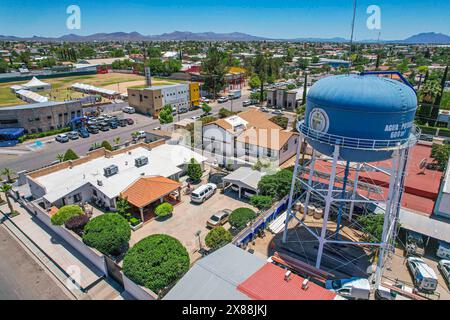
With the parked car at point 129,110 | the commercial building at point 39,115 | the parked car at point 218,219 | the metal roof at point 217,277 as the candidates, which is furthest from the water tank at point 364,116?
the parked car at point 129,110

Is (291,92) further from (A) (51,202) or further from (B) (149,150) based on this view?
(A) (51,202)

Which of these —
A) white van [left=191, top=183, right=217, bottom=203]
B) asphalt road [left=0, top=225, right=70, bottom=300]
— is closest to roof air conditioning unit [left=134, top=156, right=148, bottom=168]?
white van [left=191, top=183, right=217, bottom=203]

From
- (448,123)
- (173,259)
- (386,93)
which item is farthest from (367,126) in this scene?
(448,123)

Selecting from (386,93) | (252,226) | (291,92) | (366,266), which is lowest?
(366,266)

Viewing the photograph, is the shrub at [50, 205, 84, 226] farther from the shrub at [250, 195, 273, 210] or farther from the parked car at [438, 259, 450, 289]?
the parked car at [438, 259, 450, 289]

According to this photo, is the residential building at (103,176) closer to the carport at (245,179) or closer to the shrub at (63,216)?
the shrub at (63,216)

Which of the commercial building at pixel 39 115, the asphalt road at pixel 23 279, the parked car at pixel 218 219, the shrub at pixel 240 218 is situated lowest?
the asphalt road at pixel 23 279
